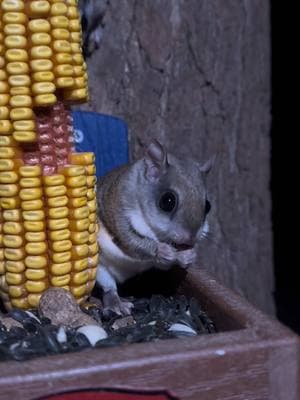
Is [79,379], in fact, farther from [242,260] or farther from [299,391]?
[242,260]

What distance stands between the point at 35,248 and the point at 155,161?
513 mm

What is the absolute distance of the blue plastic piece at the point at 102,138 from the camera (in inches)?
87.3

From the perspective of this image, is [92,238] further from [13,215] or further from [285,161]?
[285,161]

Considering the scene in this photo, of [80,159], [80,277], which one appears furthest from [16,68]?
[80,277]

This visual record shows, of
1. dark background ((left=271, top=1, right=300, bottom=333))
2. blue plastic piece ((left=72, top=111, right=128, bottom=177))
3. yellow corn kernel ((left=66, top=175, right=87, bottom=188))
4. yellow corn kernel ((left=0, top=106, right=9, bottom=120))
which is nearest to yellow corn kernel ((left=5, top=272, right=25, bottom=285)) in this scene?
yellow corn kernel ((left=66, top=175, right=87, bottom=188))

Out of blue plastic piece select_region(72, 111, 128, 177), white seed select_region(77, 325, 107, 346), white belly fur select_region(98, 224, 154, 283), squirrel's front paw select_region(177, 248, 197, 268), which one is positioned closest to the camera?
white seed select_region(77, 325, 107, 346)

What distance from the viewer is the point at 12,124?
1.55 m

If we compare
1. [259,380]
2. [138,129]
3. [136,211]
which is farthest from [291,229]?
[259,380]

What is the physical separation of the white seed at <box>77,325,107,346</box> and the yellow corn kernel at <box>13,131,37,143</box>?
373 millimetres

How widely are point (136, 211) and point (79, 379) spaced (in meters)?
0.85

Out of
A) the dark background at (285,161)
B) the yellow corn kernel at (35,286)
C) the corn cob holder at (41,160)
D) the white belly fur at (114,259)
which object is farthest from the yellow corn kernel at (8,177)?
the dark background at (285,161)

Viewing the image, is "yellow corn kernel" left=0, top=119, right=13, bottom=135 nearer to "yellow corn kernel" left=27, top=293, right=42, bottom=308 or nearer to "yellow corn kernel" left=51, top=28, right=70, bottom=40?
"yellow corn kernel" left=51, top=28, right=70, bottom=40

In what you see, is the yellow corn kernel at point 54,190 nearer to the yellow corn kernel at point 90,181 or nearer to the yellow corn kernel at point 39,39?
the yellow corn kernel at point 90,181

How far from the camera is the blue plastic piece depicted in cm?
222
